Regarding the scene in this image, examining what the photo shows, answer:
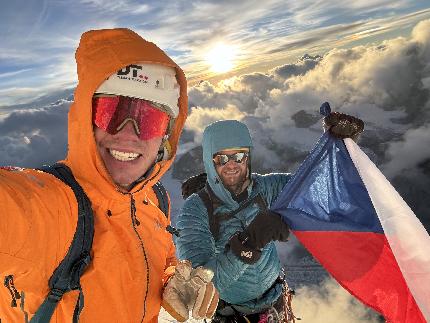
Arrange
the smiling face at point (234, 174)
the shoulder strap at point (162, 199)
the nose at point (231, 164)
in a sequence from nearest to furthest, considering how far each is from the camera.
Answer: the shoulder strap at point (162, 199) < the smiling face at point (234, 174) < the nose at point (231, 164)

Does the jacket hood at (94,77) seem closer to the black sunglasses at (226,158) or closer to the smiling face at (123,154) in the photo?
the smiling face at (123,154)

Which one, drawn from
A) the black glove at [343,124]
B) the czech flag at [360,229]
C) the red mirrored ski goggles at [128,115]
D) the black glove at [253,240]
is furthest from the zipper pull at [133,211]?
the black glove at [343,124]

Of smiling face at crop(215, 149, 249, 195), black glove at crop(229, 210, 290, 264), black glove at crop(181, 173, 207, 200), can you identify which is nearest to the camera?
black glove at crop(229, 210, 290, 264)

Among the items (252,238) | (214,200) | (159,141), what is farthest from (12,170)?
(214,200)

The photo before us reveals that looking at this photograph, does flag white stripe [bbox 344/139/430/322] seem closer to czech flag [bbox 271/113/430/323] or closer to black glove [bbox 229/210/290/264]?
czech flag [bbox 271/113/430/323]

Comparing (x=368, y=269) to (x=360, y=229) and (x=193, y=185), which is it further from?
(x=193, y=185)

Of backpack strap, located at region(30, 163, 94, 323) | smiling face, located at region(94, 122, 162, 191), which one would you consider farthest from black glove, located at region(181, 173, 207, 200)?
backpack strap, located at region(30, 163, 94, 323)

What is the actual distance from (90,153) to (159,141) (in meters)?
0.75

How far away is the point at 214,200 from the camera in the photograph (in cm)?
559

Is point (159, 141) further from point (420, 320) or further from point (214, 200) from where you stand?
point (420, 320)

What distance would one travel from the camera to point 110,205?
118 inches

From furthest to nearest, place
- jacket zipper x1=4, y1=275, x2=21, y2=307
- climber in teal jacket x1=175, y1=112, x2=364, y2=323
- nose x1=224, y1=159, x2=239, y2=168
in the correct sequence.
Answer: nose x1=224, y1=159, x2=239, y2=168, climber in teal jacket x1=175, y1=112, x2=364, y2=323, jacket zipper x1=4, y1=275, x2=21, y2=307

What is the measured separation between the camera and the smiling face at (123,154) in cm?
312

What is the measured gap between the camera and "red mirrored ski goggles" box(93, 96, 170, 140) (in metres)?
3.16
